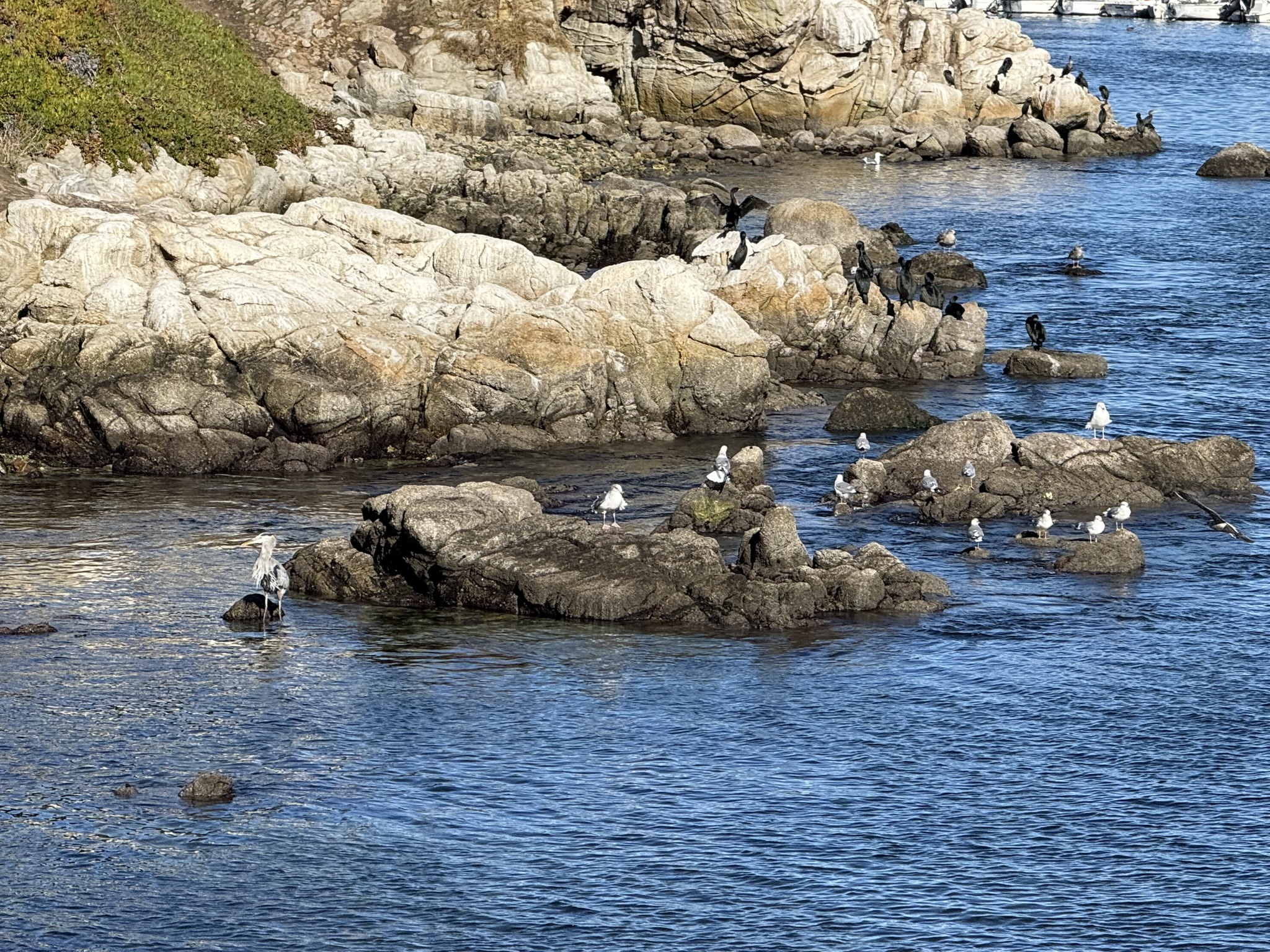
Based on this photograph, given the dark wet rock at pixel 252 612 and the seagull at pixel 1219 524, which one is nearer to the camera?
the dark wet rock at pixel 252 612

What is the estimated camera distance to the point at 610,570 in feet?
119

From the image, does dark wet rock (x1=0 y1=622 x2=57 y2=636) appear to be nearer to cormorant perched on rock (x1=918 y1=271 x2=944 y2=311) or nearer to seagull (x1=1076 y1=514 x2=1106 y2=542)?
seagull (x1=1076 y1=514 x2=1106 y2=542)

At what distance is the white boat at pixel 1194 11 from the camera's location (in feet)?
629

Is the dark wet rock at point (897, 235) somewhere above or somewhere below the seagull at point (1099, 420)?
above

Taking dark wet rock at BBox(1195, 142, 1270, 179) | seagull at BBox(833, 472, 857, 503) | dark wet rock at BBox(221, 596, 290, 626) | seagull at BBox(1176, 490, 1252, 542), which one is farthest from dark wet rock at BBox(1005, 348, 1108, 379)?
dark wet rock at BBox(1195, 142, 1270, 179)

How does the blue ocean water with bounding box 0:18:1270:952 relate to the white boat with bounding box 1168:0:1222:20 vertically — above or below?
below

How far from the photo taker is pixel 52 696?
1246 inches

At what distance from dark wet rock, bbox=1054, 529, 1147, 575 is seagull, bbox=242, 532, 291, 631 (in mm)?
16460

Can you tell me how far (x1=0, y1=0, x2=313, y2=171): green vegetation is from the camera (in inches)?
2389

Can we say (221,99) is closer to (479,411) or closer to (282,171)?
(282,171)

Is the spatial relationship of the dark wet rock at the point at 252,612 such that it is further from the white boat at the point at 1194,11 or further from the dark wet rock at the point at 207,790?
the white boat at the point at 1194,11

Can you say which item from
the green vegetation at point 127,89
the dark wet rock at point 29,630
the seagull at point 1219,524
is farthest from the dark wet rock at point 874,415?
the green vegetation at point 127,89

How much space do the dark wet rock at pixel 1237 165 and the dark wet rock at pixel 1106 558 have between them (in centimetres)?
6523

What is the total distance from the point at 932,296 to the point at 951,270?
11277 mm
